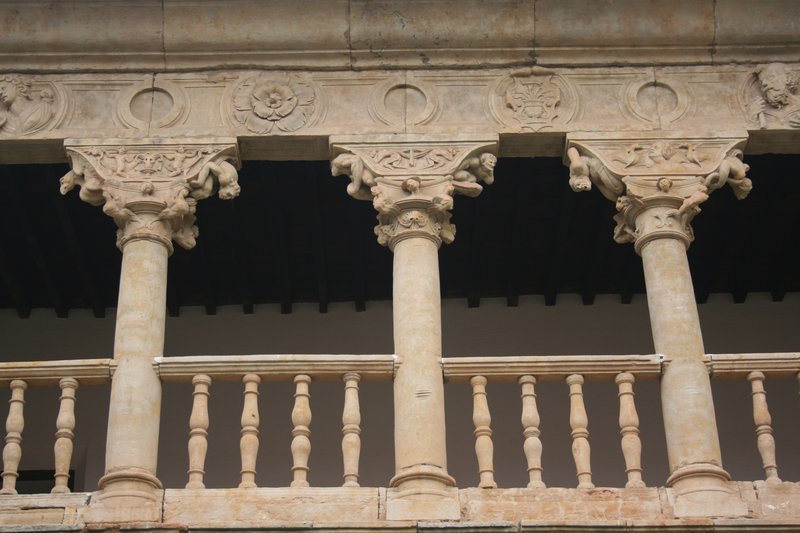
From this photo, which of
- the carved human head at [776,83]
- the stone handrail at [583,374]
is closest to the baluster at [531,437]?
the stone handrail at [583,374]

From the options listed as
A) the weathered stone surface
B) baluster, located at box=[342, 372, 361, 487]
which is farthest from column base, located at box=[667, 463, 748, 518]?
baluster, located at box=[342, 372, 361, 487]

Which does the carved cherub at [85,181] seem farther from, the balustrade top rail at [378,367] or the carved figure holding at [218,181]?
the balustrade top rail at [378,367]

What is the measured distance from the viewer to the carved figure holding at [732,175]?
30.8 ft

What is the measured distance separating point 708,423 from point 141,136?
393 centimetres

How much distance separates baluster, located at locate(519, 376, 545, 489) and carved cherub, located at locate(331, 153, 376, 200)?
1.58 metres

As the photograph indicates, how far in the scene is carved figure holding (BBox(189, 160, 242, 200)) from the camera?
30.7 feet

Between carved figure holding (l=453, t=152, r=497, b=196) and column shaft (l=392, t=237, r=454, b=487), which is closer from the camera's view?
column shaft (l=392, t=237, r=454, b=487)

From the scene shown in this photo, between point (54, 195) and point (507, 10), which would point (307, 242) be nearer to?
point (54, 195)

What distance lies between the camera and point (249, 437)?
28.2 feet

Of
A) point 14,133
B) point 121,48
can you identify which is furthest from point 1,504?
point 121,48

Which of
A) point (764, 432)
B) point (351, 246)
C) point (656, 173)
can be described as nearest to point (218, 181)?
point (351, 246)

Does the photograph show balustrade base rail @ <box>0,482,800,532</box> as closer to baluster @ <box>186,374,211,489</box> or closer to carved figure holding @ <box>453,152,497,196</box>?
baluster @ <box>186,374,211,489</box>

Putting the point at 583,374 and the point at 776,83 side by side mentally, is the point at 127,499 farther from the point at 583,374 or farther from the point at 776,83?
the point at 776,83

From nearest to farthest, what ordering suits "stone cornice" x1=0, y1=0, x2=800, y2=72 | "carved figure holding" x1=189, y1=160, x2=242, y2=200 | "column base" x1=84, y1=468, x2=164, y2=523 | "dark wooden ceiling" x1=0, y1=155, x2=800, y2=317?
"column base" x1=84, y1=468, x2=164, y2=523, "carved figure holding" x1=189, y1=160, x2=242, y2=200, "stone cornice" x1=0, y1=0, x2=800, y2=72, "dark wooden ceiling" x1=0, y1=155, x2=800, y2=317
